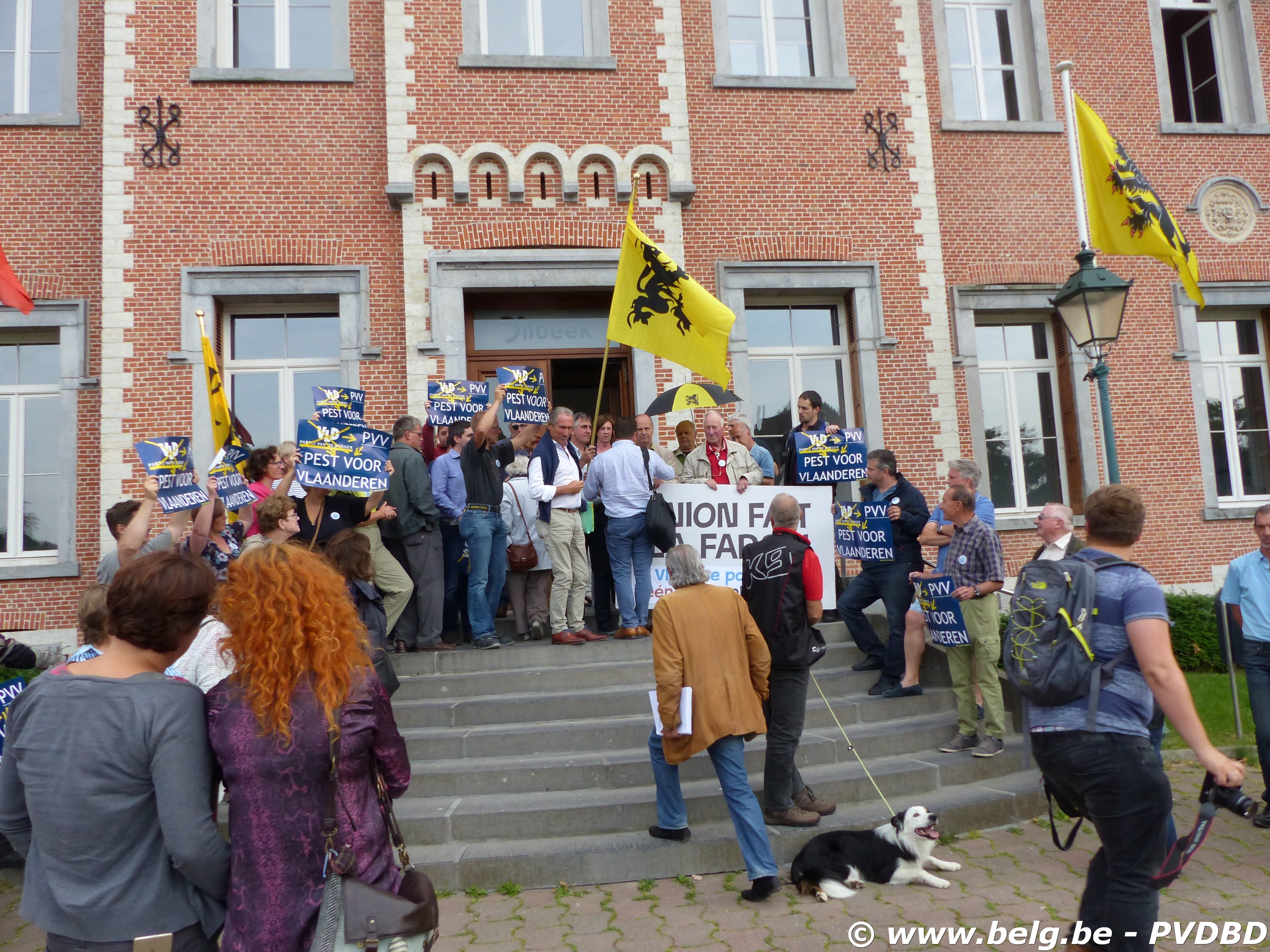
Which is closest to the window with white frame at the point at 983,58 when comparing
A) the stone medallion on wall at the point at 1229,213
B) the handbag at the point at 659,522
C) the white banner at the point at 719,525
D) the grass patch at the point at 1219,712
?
the stone medallion on wall at the point at 1229,213

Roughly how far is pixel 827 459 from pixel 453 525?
11.2ft

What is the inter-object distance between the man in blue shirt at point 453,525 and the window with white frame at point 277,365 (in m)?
3.07

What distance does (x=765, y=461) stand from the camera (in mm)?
8969

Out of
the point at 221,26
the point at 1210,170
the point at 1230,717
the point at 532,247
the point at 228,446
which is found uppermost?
the point at 221,26

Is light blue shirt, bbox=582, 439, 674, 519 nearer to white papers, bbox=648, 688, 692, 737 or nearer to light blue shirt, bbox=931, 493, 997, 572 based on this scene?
light blue shirt, bbox=931, 493, 997, 572

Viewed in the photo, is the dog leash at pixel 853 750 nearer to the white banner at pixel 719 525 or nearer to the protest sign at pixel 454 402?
the white banner at pixel 719 525

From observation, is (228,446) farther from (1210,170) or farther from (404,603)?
(1210,170)

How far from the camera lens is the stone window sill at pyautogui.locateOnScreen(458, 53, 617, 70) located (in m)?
10.1

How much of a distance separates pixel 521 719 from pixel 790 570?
2.44m

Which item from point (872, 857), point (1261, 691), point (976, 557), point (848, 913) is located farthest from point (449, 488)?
point (1261, 691)

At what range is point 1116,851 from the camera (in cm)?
314

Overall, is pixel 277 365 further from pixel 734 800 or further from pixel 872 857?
pixel 872 857

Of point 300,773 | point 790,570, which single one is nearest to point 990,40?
point 790,570

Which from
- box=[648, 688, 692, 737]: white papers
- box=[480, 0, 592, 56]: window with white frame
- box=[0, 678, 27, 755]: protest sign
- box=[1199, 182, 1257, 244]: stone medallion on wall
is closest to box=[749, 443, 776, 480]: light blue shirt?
box=[648, 688, 692, 737]: white papers
